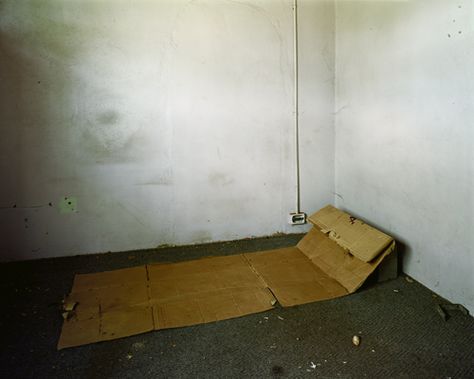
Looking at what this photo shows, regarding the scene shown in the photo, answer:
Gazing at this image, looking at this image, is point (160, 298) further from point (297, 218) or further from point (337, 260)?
point (297, 218)

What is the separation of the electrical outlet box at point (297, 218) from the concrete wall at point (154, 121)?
0.07 meters

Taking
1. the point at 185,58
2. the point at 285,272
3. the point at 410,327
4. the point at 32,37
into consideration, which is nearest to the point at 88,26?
the point at 32,37

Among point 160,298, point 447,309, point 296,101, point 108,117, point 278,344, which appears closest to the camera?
point 278,344

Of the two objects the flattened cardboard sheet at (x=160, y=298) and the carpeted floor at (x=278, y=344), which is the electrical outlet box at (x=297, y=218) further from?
the carpeted floor at (x=278, y=344)

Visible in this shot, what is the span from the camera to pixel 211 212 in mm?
2713

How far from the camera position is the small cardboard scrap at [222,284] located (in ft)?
5.64

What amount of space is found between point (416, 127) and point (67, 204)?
2487 millimetres

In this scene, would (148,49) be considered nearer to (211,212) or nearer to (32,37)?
(32,37)

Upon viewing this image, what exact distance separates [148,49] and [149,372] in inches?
83.8

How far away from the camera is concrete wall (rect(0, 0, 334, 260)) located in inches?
89.8

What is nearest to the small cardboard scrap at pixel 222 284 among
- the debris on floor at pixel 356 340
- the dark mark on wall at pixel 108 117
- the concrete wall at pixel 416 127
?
the concrete wall at pixel 416 127

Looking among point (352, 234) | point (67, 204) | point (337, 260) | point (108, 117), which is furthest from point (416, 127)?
point (67, 204)

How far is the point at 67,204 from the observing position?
2424mm

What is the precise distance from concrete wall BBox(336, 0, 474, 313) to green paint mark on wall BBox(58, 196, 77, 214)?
222 centimetres
